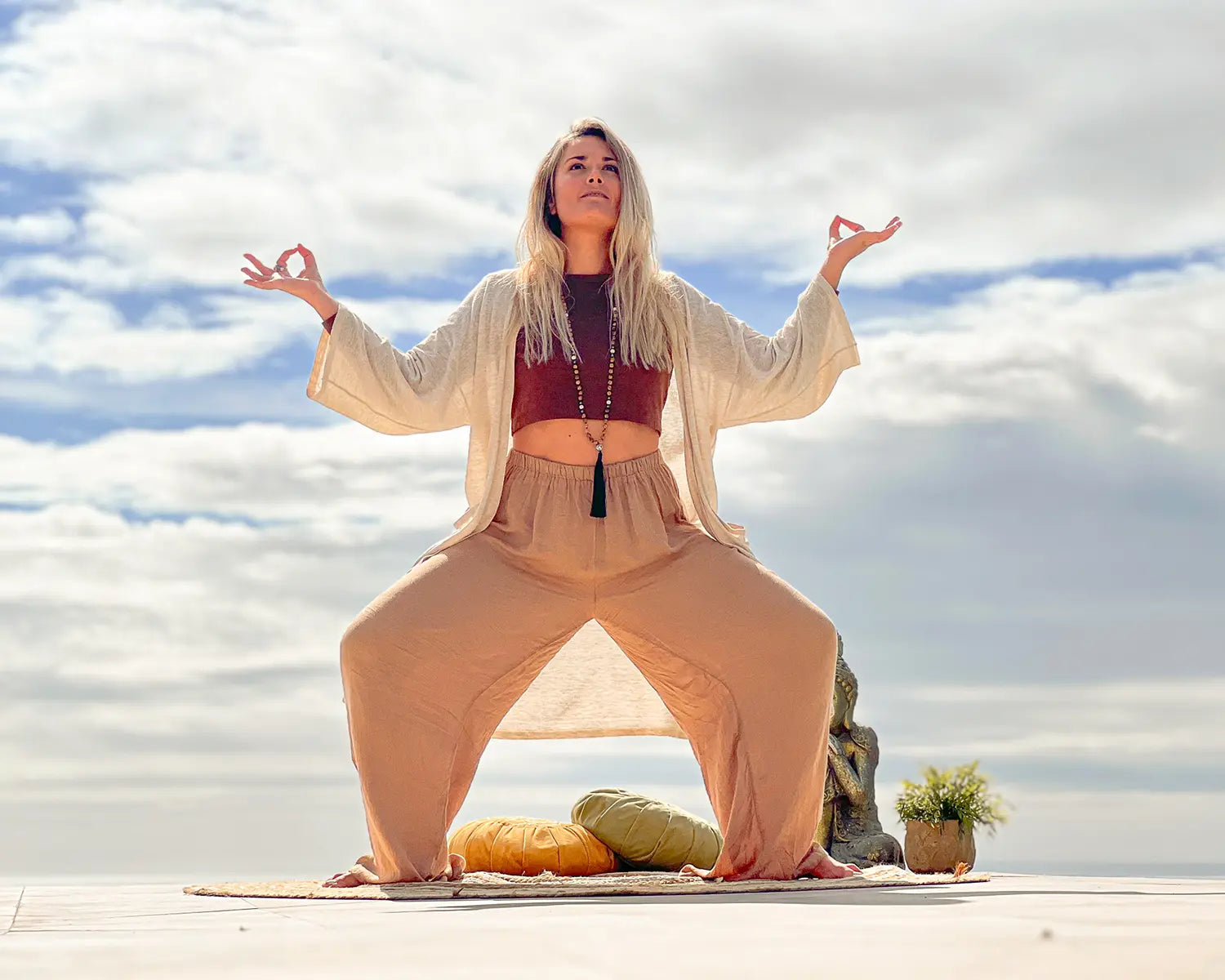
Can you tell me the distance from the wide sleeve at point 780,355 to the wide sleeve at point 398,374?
0.75 m

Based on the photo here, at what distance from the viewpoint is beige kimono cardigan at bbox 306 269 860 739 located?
419cm

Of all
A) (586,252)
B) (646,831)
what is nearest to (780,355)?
(586,252)

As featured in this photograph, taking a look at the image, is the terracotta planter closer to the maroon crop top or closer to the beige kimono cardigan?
the beige kimono cardigan

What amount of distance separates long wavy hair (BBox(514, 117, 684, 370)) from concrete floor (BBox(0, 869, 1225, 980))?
185 cm

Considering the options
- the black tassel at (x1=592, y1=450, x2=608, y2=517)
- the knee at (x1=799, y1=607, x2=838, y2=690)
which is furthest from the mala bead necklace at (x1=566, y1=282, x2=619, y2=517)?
the knee at (x1=799, y1=607, x2=838, y2=690)

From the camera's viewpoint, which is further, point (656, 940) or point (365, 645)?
point (365, 645)

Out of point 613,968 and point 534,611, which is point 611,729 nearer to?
point 534,611

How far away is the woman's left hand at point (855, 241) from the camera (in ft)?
14.3

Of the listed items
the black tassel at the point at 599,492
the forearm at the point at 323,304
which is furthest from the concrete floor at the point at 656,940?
the forearm at the point at 323,304

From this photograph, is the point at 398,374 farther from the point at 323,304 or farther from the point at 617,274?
the point at 617,274

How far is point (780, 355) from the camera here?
14.5 feet

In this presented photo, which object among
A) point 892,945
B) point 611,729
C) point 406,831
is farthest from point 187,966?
point 611,729

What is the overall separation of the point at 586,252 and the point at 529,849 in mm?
1987

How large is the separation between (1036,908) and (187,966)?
1.47 meters
